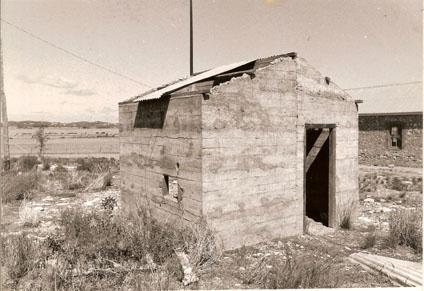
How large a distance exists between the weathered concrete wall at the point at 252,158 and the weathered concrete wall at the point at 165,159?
31cm

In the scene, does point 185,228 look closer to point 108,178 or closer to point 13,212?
point 13,212

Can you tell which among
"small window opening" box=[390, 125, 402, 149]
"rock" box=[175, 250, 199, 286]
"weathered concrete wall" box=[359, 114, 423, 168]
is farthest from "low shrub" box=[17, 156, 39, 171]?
"small window opening" box=[390, 125, 402, 149]

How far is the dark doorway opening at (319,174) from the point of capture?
9484 mm

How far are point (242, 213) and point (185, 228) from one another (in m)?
1.20

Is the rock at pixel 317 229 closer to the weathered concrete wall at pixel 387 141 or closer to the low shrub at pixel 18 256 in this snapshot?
the low shrub at pixel 18 256

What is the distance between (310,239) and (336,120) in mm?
3153

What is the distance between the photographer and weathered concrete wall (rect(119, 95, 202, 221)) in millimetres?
6953

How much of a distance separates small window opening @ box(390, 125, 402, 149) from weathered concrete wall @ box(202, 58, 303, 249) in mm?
15403

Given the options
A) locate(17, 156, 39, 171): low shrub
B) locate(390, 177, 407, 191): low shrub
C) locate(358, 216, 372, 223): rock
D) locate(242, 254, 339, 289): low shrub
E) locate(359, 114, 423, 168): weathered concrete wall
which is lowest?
locate(358, 216, 372, 223): rock

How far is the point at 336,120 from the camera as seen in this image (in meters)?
9.39

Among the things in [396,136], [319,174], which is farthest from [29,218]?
[396,136]

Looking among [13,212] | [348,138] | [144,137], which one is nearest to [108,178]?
[13,212]

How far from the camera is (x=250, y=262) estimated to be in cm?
668

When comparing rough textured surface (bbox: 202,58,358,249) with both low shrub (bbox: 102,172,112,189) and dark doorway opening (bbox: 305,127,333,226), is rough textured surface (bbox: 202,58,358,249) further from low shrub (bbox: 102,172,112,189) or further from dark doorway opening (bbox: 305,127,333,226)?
low shrub (bbox: 102,172,112,189)
